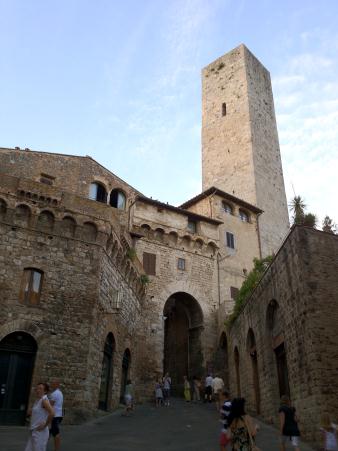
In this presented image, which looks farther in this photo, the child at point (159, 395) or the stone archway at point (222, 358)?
the stone archway at point (222, 358)

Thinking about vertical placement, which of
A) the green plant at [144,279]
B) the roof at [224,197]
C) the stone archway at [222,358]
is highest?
the roof at [224,197]

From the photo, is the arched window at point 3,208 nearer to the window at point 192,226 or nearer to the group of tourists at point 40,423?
the group of tourists at point 40,423

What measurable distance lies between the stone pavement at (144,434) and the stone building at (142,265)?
117cm

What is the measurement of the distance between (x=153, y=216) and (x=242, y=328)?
11.2 m

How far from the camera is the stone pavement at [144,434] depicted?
10.3 metres

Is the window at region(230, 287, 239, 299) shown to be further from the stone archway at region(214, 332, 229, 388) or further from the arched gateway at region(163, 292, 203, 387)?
the stone archway at region(214, 332, 229, 388)

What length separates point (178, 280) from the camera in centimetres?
2773

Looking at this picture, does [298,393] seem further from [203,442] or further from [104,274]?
[104,274]

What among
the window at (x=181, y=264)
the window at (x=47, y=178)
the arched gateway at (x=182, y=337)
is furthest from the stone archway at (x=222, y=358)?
the window at (x=47, y=178)

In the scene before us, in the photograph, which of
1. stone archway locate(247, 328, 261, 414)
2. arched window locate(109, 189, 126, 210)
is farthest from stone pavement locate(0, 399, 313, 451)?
arched window locate(109, 189, 126, 210)

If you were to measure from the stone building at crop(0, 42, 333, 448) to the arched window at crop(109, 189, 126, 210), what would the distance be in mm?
84

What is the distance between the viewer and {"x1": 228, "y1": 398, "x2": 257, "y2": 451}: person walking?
20.4 ft

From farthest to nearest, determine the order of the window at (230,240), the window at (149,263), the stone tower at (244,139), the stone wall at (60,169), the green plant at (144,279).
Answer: the stone tower at (244,139) < the window at (230,240) < the window at (149,263) < the green plant at (144,279) < the stone wall at (60,169)

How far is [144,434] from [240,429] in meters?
6.90
